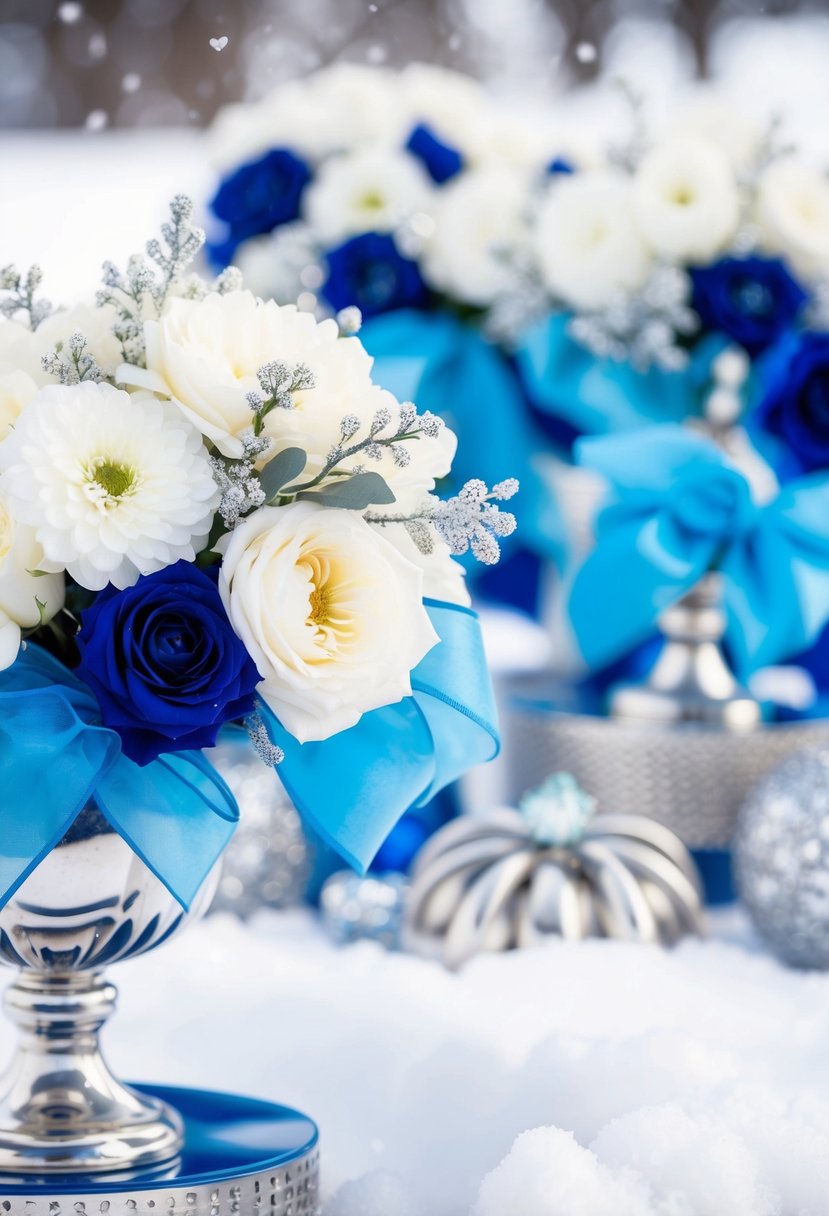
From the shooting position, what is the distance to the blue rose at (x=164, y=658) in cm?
67

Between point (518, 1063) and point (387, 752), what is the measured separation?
0.94 feet

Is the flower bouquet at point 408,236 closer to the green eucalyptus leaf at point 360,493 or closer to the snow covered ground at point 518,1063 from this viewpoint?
the snow covered ground at point 518,1063

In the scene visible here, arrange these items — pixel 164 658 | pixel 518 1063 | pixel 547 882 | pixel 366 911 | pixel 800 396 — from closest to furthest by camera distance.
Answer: pixel 164 658, pixel 518 1063, pixel 547 882, pixel 366 911, pixel 800 396

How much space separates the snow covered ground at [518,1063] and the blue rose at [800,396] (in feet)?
1.58

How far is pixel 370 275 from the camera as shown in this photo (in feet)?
5.09

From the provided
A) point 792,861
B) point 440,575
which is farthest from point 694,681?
point 440,575

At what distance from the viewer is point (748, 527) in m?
1.39

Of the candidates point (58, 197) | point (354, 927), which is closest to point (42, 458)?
point (354, 927)

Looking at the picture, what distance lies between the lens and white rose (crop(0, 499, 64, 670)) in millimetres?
693

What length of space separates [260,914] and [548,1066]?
1.78ft

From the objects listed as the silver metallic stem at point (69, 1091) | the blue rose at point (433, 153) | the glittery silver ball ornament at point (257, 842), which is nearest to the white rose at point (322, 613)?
the silver metallic stem at point (69, 1091)

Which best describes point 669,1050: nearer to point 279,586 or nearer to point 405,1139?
point 405,1139

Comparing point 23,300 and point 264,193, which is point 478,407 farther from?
Result: point 23,300

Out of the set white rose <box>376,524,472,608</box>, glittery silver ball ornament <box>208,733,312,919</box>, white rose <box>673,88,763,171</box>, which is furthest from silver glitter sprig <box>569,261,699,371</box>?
white rose <box>376,524,472,608</box>
